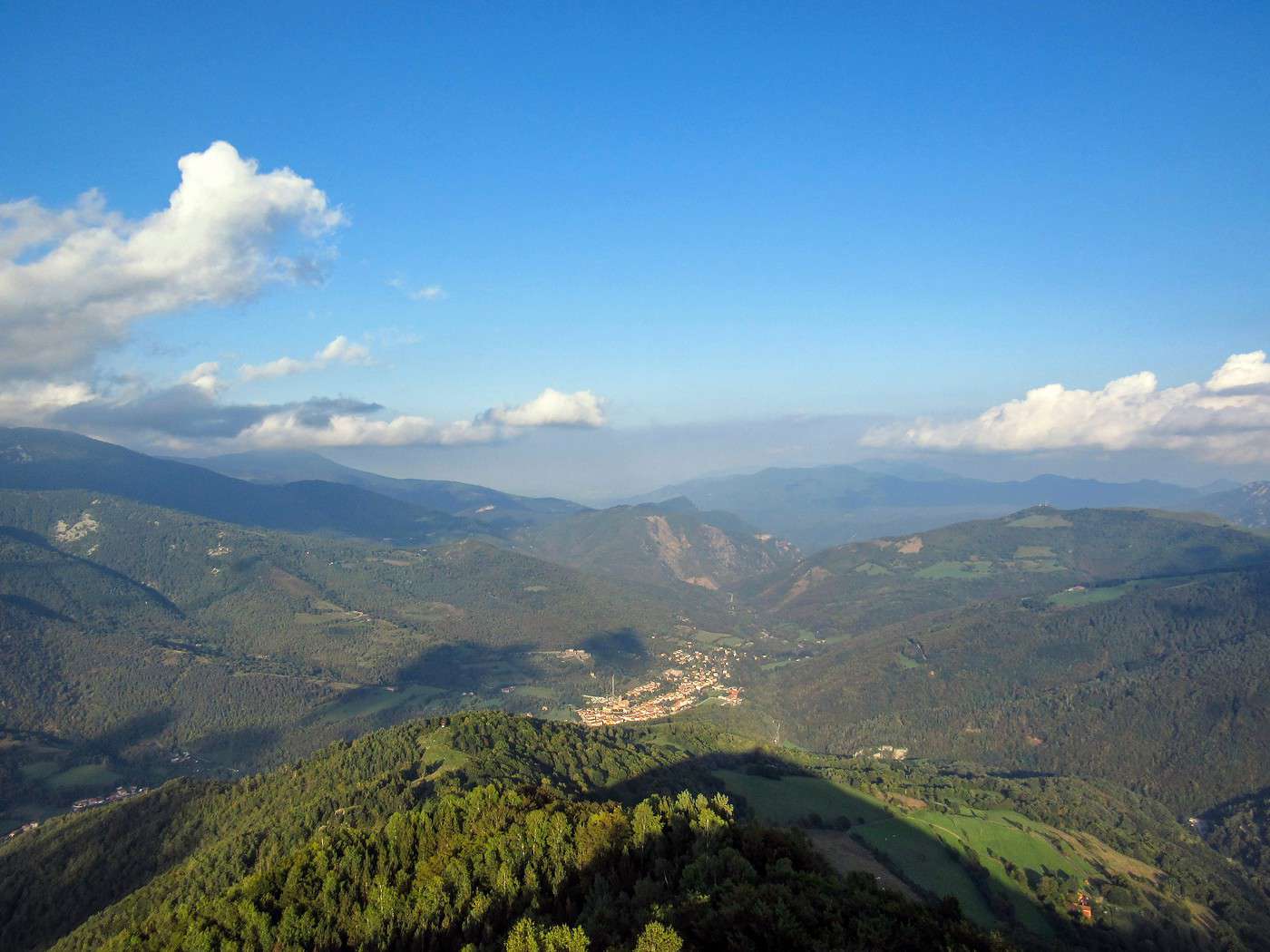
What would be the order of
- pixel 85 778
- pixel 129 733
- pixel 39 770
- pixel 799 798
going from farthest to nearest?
pixel 129 733 < pixel 39 770 < pixel 85 778 < pixel 799 798

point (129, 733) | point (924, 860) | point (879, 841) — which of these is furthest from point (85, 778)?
point (924, 860)

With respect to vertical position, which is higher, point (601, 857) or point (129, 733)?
point (601, 857)

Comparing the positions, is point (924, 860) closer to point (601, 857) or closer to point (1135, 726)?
point (601, 857)

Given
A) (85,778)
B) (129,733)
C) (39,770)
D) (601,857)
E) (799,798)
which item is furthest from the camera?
(129,733)

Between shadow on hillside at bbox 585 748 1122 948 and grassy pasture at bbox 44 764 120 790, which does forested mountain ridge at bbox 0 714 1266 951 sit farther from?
grassy pasture at bbox 44 764 120 790

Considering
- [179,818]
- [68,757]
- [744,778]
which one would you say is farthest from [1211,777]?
[68,757]

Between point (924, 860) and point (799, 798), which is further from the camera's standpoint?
point (799, 798)

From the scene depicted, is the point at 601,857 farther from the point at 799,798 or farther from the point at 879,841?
the point at 799,798

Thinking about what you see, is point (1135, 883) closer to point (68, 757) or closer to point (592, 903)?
point (592, 903)

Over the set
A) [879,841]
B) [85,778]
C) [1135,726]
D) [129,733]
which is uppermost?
[879,841]

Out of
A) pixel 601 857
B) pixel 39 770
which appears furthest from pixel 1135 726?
pixel 39 770
